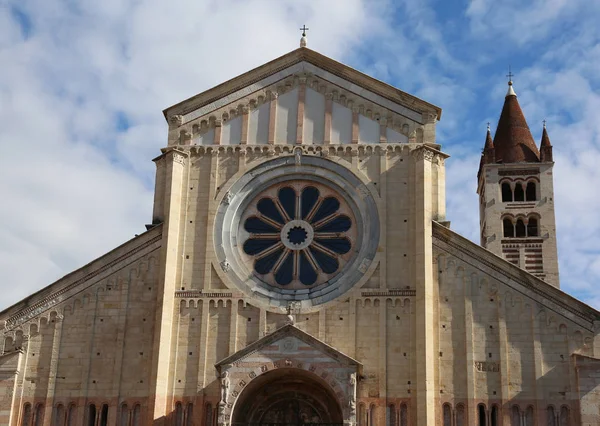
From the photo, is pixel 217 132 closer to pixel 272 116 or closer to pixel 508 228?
pixel 272 116

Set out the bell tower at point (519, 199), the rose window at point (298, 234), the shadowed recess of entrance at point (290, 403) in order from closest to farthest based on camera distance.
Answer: the shadowed recess of entrance at point (290, 403) → the rose window at point (298, 234) → the bell tower at point (519, 199)

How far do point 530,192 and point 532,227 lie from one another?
156 centimetres

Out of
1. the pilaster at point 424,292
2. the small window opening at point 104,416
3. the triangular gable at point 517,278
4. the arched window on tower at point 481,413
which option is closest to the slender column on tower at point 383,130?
the pilaster at point 424,292

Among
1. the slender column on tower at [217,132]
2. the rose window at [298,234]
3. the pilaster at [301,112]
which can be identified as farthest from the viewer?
the slender column on tower at [217,132]

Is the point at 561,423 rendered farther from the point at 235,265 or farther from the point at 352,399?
the point at 235,265

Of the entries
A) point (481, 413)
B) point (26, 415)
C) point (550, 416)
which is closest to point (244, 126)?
point (26, 415)

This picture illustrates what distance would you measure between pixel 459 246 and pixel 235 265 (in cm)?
593

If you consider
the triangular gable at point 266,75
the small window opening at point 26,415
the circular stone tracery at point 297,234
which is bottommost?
the small window opening at point 26,415

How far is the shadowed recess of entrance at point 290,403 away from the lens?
80.6 feet

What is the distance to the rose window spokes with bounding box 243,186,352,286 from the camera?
1026 inches

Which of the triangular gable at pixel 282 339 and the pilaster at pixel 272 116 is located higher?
the pilaster at pixel 272 116

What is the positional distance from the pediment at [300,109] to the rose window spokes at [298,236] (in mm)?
1745

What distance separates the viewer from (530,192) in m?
41.5

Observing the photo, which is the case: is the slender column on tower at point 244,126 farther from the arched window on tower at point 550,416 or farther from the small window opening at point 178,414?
the arched window on tower at point 550,416
